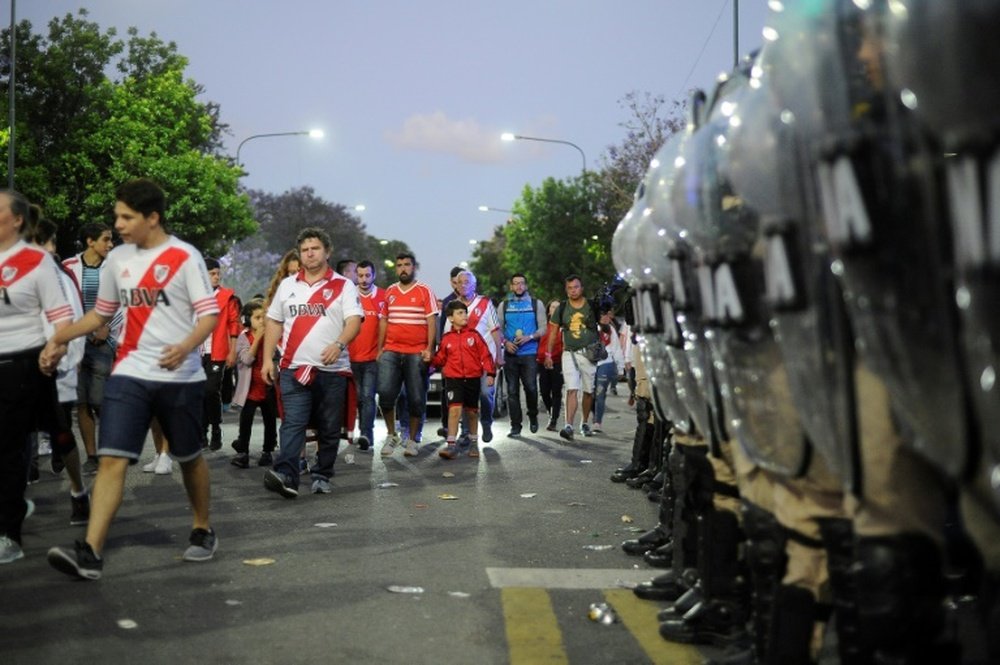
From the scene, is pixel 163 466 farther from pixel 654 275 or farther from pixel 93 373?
pixel 654 275

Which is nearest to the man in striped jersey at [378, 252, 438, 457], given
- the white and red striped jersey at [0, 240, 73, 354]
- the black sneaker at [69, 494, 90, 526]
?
the black sneaker at [69, 494, 90, 526]

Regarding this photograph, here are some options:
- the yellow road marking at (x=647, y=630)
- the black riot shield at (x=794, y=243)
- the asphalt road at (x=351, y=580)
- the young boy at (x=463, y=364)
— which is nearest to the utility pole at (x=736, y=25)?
the young boy at (x=463, y=364)

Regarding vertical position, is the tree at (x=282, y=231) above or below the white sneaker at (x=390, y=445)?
above

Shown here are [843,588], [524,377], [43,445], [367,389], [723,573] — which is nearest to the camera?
[843,588]

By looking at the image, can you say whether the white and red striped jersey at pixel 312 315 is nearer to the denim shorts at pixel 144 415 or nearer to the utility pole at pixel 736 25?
the denim shorts at pixel 144 415

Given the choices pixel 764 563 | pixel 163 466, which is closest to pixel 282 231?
pixel 163 466

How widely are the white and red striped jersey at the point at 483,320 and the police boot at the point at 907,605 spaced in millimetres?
11080

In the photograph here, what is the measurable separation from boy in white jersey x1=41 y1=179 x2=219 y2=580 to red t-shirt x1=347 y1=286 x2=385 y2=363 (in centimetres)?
657

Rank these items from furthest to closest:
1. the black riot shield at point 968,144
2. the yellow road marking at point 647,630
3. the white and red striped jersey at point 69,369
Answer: the white and red striped jersey at point 69,369, the yellow road marking at point 647,630, the black riot shield at point 968,144

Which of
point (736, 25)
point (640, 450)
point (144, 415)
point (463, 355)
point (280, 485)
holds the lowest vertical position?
point (280, 485)

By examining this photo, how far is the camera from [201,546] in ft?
23.4

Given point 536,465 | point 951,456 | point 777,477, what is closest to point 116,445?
point 777,477

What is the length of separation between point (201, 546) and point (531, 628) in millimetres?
2333

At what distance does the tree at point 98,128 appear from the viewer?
43562 mm
